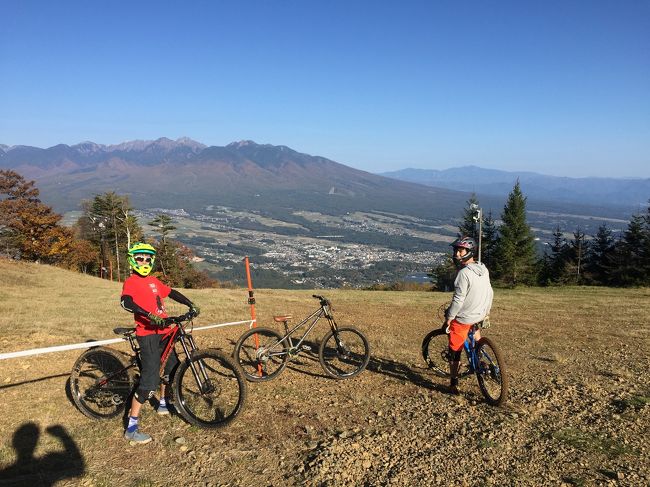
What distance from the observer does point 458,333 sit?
6324mm

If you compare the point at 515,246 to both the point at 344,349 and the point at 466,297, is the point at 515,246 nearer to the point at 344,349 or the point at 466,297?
the point at 344,349

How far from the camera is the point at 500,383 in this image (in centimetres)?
612

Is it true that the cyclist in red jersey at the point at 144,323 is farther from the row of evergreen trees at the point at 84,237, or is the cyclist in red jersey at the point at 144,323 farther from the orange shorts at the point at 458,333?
the row of evergreen trees at the point at 84,237

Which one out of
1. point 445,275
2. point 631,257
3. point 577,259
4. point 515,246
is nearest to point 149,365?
point 515,246

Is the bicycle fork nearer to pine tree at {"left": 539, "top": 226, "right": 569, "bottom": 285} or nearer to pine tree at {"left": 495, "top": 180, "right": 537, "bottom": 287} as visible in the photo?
A: pine tree at {"left": 495, "top": 180, "right": 537, "bottom": 287}

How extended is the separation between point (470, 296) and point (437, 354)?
315cm

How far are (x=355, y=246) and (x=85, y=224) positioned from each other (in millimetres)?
105713

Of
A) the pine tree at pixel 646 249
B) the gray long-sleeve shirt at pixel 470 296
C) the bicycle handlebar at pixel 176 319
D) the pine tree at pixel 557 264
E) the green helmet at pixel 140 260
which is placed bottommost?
the pine tree at pixel 557 264

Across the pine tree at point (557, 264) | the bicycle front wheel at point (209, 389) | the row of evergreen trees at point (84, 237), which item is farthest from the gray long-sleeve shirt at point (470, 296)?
the pine tree at point (557, 264)

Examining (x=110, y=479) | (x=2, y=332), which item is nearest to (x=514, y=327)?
(x=110, y=479)

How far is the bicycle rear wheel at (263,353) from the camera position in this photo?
7.44m

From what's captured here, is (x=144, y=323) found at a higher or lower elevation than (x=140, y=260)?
lower

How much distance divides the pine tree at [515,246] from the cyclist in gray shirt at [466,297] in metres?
43.2

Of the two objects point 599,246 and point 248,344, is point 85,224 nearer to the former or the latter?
point 248,344
